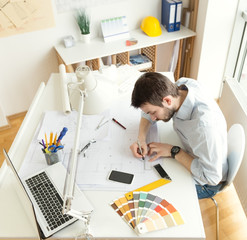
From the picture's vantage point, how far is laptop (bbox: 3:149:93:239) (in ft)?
3.63

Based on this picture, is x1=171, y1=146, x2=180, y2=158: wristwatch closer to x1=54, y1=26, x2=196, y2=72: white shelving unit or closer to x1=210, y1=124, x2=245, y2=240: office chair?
x1=210, y1=124, x2=245, y2=240: office chair

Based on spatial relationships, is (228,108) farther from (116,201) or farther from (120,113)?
(116,201)

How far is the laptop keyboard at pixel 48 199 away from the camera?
113 cm

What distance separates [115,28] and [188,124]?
182cm

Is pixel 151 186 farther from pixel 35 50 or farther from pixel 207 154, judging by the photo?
pixel 35 50

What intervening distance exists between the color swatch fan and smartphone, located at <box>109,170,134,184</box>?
0.28 ft

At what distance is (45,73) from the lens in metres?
2.92

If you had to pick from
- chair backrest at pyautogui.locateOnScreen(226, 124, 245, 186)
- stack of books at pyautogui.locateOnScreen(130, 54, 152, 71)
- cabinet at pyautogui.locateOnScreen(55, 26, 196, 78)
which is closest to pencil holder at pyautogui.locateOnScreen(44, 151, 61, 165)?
chair backrest at pyautogui.locateOnScreen(226, 124, 245, 186)

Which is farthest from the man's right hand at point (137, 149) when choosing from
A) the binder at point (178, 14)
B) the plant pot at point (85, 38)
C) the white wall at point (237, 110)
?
the binder at point (178, 14)

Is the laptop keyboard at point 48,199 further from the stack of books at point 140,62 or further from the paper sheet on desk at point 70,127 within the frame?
the stack of books at point 140,62

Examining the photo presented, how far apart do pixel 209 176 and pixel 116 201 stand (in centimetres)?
45

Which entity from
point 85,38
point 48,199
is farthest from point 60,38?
point 48,199

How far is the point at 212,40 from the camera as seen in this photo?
278 cm

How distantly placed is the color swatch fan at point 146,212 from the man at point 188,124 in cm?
23
